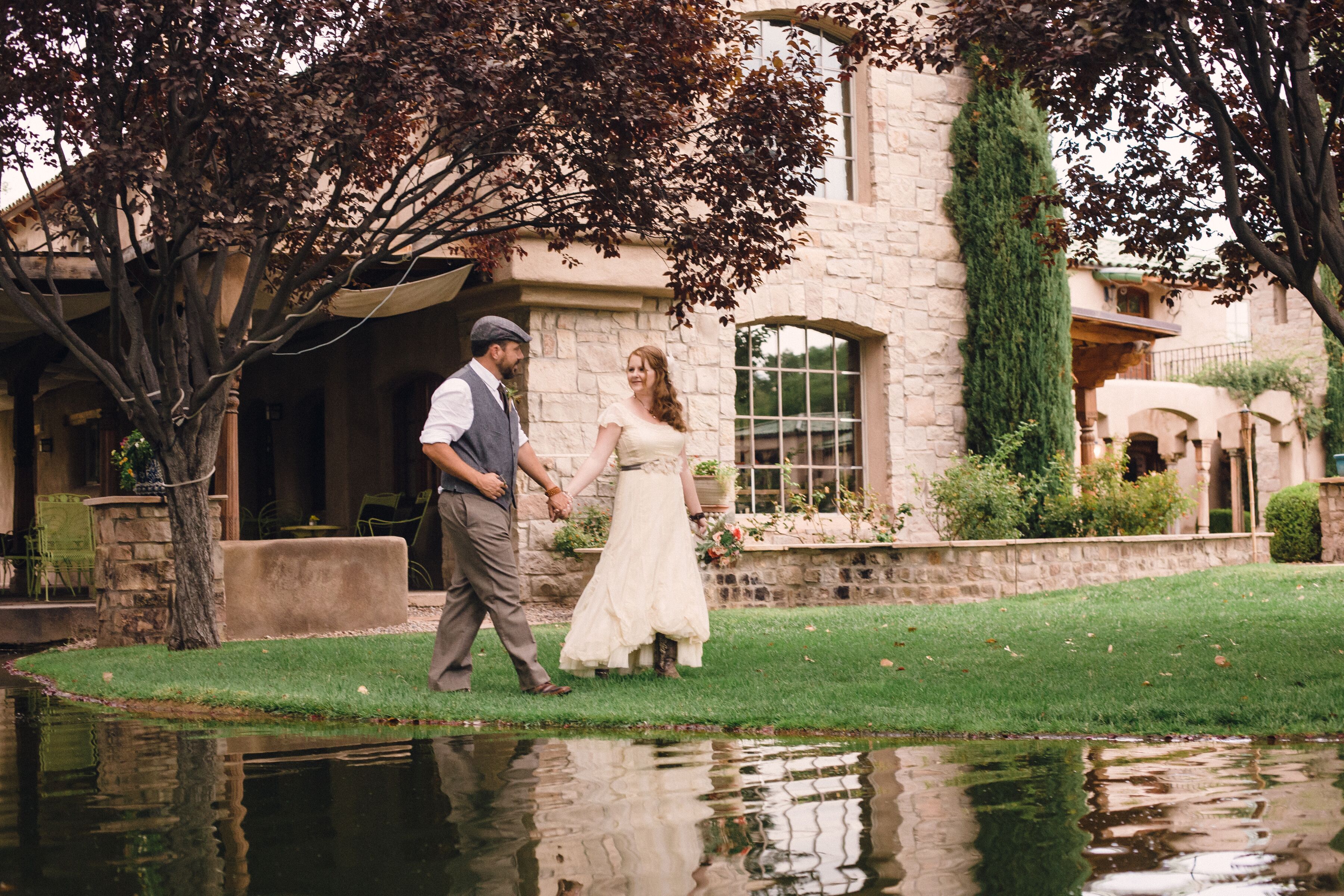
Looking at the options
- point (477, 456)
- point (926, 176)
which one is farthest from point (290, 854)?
point (926, 176)

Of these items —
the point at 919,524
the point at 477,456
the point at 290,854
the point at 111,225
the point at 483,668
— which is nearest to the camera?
the point at 290,854

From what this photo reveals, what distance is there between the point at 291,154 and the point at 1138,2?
475 cm

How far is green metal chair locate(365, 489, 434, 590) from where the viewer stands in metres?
14.3

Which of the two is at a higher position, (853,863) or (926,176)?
(926,176)

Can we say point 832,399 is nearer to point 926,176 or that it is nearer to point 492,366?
point 926,176

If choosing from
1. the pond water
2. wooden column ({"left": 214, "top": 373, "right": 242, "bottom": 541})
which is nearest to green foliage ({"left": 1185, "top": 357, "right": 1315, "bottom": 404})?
wooden column ({"left": 214, "top": 373, "right": 242, "bottom": 541})

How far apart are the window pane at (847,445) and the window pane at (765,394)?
34.5 inches

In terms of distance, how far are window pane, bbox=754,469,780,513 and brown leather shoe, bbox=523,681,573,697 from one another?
328 inches

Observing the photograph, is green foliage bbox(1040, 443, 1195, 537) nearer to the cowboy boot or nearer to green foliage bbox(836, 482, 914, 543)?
green foliage bbox(836, 482, 914, 543)

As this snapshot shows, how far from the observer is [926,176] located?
15.6m

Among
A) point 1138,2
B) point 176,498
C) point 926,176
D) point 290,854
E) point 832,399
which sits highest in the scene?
point 926,176

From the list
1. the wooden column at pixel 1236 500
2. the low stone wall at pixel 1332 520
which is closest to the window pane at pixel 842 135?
→ the low stone wall at pixel 1332 520

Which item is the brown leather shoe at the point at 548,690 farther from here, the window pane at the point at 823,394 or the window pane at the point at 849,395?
the window pane at the point at 849,395

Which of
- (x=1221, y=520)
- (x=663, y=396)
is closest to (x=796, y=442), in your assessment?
(x=663, y=396)
